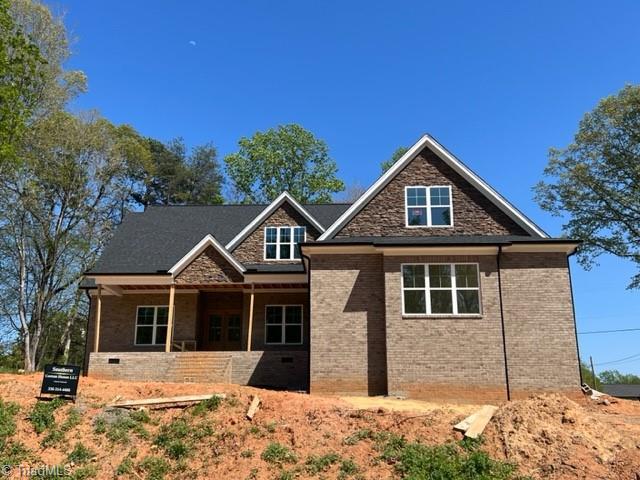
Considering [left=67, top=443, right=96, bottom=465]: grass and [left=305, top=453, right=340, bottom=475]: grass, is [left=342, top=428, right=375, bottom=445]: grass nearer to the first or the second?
[left=305, top=453, right=340, bottom=475]: grass

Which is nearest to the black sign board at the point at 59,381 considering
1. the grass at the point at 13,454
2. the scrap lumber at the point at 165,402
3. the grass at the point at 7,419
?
the grass at the point at 7,419

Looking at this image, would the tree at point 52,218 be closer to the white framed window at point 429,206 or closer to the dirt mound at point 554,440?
the white framed window at point 429,206

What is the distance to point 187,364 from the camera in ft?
62.5

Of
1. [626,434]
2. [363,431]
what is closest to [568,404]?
[626,434]

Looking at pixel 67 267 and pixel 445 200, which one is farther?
pixel 67 267

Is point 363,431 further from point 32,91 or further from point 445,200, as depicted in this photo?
point 32,91

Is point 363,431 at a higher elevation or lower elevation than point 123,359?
lower

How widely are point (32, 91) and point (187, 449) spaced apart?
2208 centimetres

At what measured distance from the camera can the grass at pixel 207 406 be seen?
1323 cm

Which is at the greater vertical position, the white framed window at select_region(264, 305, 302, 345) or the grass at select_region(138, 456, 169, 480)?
the white framed window at select_region(264, 305, 302, 345)

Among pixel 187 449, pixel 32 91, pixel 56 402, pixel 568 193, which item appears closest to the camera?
pixel 187 449

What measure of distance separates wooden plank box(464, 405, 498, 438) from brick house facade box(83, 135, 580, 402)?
10.7ft

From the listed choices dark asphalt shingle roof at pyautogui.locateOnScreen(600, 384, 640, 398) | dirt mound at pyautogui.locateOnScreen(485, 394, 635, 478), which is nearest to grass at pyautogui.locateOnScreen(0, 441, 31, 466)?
dirt mound at pyautogui.locateOnScreen(485, 394, 635, 478)

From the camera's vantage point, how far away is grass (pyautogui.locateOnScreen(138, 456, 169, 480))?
10844 millimetres
